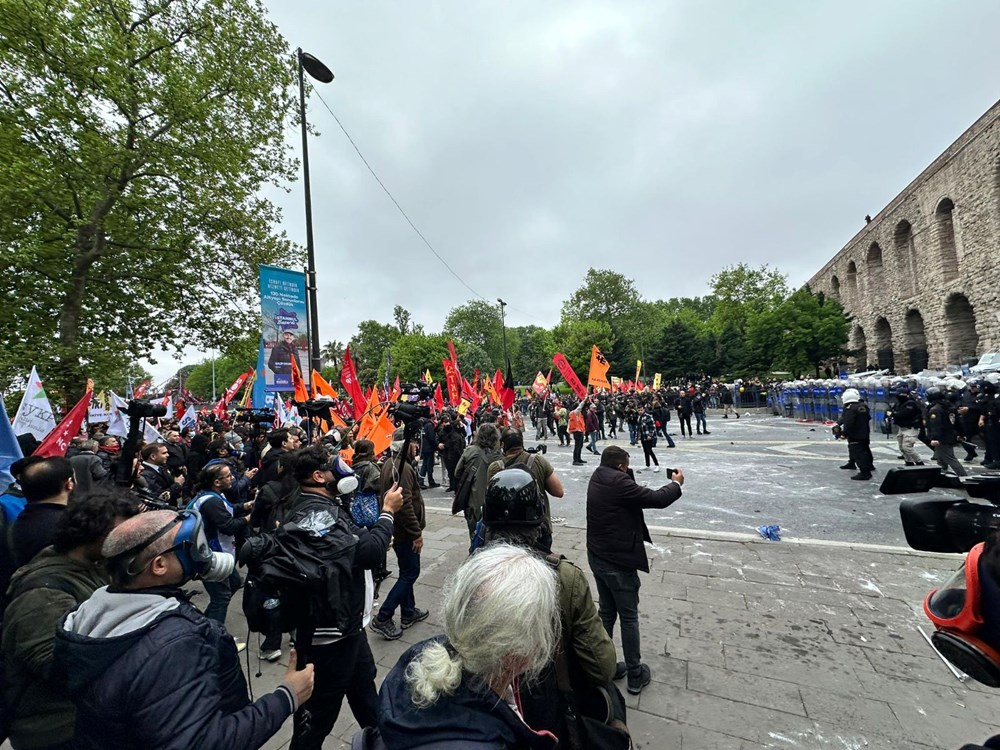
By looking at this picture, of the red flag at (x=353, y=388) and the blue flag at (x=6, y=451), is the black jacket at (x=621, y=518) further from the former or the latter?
the red flag at (x=353, y=388)

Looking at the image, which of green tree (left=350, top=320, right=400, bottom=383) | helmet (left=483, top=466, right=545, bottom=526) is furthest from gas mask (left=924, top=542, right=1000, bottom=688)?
green tree (left=350, top=320, right=400, bottom=383)

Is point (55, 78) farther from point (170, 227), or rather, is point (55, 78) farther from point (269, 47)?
point (269, 47)

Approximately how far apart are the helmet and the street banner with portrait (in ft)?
23.5

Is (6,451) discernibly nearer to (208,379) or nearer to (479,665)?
(479,665)

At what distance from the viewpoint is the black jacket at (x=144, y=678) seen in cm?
124

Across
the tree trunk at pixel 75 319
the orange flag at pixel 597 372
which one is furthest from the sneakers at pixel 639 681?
the tree trunk at pixel 75 319

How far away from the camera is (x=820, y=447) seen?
42.7 feet

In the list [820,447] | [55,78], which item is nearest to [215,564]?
[55,78]

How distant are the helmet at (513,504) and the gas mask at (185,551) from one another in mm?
1180

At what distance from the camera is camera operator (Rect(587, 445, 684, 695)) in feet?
10.3

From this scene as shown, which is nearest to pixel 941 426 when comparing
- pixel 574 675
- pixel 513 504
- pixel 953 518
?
pixel 953 518

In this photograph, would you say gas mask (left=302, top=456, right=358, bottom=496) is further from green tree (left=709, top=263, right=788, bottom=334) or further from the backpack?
green tree (left=709, top=263, right=788, bottom=334)

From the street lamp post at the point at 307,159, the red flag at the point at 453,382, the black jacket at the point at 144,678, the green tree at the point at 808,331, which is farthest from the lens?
the green tree at the point at 808,331

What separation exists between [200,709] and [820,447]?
1563 cm
